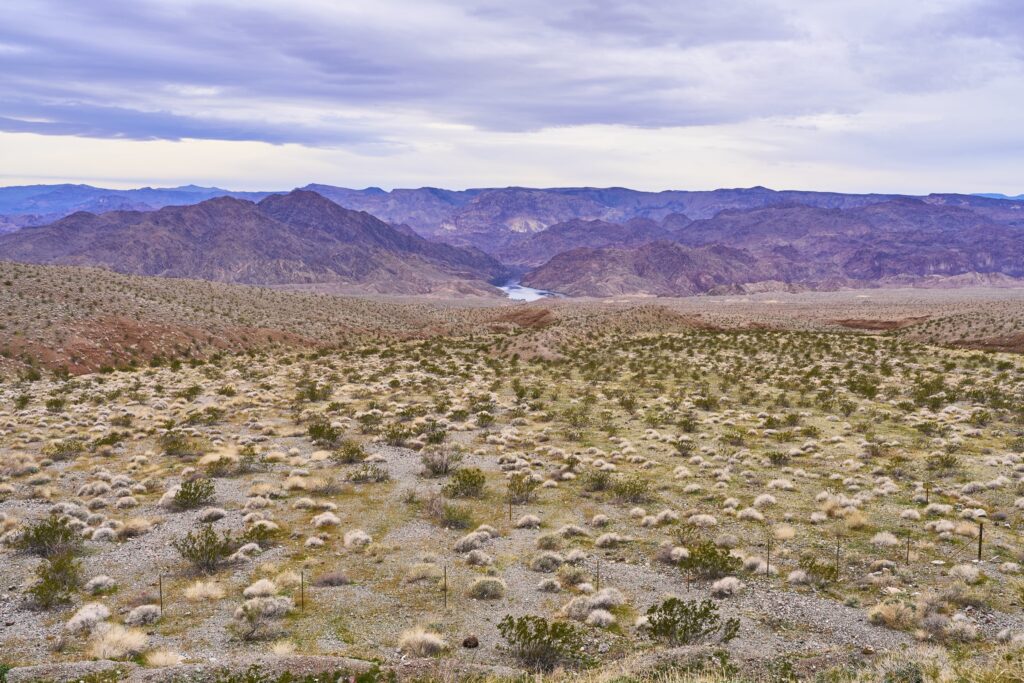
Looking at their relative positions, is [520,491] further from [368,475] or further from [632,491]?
[368,475]

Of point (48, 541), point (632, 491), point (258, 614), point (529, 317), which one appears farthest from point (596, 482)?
point (529, 317)

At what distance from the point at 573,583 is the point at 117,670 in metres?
7.39

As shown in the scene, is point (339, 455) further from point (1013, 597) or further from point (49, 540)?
point (1013, 597)

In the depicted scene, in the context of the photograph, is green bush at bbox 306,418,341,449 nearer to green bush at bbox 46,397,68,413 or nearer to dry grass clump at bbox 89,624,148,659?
dry grass clump at bbox 89,624,148,659

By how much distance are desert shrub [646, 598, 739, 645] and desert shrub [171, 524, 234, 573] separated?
8406 millimetres

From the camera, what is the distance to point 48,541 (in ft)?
41.5

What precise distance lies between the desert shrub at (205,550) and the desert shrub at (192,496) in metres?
3.10

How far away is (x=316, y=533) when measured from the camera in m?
14.1

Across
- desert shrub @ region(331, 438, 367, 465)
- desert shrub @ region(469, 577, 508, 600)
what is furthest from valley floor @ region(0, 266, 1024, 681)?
desert shrub @ region(331, 438, 367, 465)

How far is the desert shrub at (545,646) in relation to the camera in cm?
891

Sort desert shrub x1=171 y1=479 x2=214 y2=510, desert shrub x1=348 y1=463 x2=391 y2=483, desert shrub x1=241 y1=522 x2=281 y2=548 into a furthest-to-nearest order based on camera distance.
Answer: desert shrub x1=348 y1=463 x2=391 y2=483, desert shrub x1=171 y1=479 x2=214 y2=510, desert shrub x1=241 y1=522 x2=281 y2=548

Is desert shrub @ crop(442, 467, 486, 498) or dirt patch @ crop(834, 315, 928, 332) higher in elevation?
dirt patch @ crop(834, 315, 928, 332)

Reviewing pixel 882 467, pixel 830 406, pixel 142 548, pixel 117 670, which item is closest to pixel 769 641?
pixel 117 670

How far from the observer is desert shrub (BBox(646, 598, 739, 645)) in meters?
9.48
